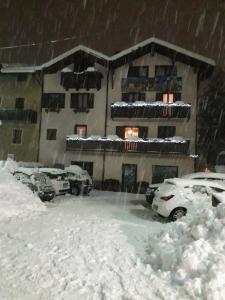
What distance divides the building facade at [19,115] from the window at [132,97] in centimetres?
767

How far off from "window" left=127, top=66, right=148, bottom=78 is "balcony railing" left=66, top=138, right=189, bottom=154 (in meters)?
5.64

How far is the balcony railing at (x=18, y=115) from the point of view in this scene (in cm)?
3233

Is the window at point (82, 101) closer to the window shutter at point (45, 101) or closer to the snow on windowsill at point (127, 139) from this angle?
the window shutter at point (45, 101)

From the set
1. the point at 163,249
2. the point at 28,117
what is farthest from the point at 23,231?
the point at 28,117

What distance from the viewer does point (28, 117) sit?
32.3 m

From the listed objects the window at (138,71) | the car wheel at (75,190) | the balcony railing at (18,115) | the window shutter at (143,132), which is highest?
the window at (138,71)

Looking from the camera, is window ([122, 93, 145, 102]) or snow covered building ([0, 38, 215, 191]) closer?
snow covered building ([0, 38, 215, 191])

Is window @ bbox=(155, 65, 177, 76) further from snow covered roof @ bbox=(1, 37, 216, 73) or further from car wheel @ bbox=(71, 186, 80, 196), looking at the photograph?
car wheel @ bbox=(71, 186, 80, 196)

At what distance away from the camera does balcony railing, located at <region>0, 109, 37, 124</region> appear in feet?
106

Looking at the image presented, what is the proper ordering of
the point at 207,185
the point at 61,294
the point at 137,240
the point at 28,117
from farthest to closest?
the point at 28,117 < the point at 207,185 < the point at 137,240 < the point at 61,294

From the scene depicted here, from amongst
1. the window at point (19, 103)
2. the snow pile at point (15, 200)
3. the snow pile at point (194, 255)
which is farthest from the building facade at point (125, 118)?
the snow pile at point (194, 255)

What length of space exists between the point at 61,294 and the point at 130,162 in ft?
80.1

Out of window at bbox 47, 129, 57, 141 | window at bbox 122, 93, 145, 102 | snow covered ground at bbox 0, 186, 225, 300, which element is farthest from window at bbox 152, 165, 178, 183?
snow covered ground at bbox 0, 186, 225, 300

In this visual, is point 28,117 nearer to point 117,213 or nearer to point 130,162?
point 130,162
